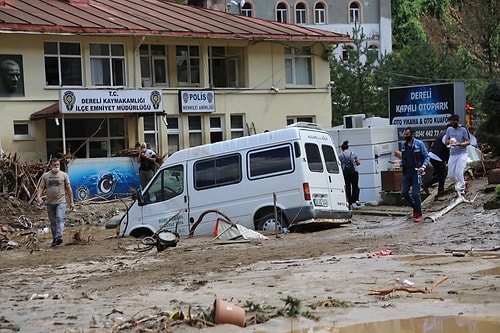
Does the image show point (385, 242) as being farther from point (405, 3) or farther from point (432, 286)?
point (405, 3)

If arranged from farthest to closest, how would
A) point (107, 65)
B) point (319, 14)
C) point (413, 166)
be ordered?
1. point (319, 14)
2. point (107, 65)
3. point (413, 166)

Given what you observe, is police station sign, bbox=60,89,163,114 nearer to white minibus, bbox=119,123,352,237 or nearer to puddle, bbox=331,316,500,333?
white minibus, bbox=119,123,352,237

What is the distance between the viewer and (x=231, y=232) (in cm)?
1702

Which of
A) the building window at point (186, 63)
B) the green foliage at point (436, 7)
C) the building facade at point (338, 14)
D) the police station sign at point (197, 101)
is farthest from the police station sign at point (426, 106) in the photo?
the green foliage at point (436, 7)

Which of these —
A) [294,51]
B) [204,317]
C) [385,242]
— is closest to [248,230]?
[385,242]

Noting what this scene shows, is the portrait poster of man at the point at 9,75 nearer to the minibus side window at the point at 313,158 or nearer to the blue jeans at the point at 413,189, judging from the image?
the minibus side window at the point at 313,158

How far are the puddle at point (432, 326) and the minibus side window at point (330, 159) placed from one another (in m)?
9.88

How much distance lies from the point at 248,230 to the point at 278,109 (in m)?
Answer: 19.9

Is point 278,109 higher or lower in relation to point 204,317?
higher

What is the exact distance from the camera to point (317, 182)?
17953 mm

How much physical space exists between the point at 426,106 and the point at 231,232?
9309 mm

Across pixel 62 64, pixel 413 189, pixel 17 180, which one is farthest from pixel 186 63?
pixel 413 189

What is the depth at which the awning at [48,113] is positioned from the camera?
100ft

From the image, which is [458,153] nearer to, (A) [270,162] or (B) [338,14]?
(A) [270,162]
